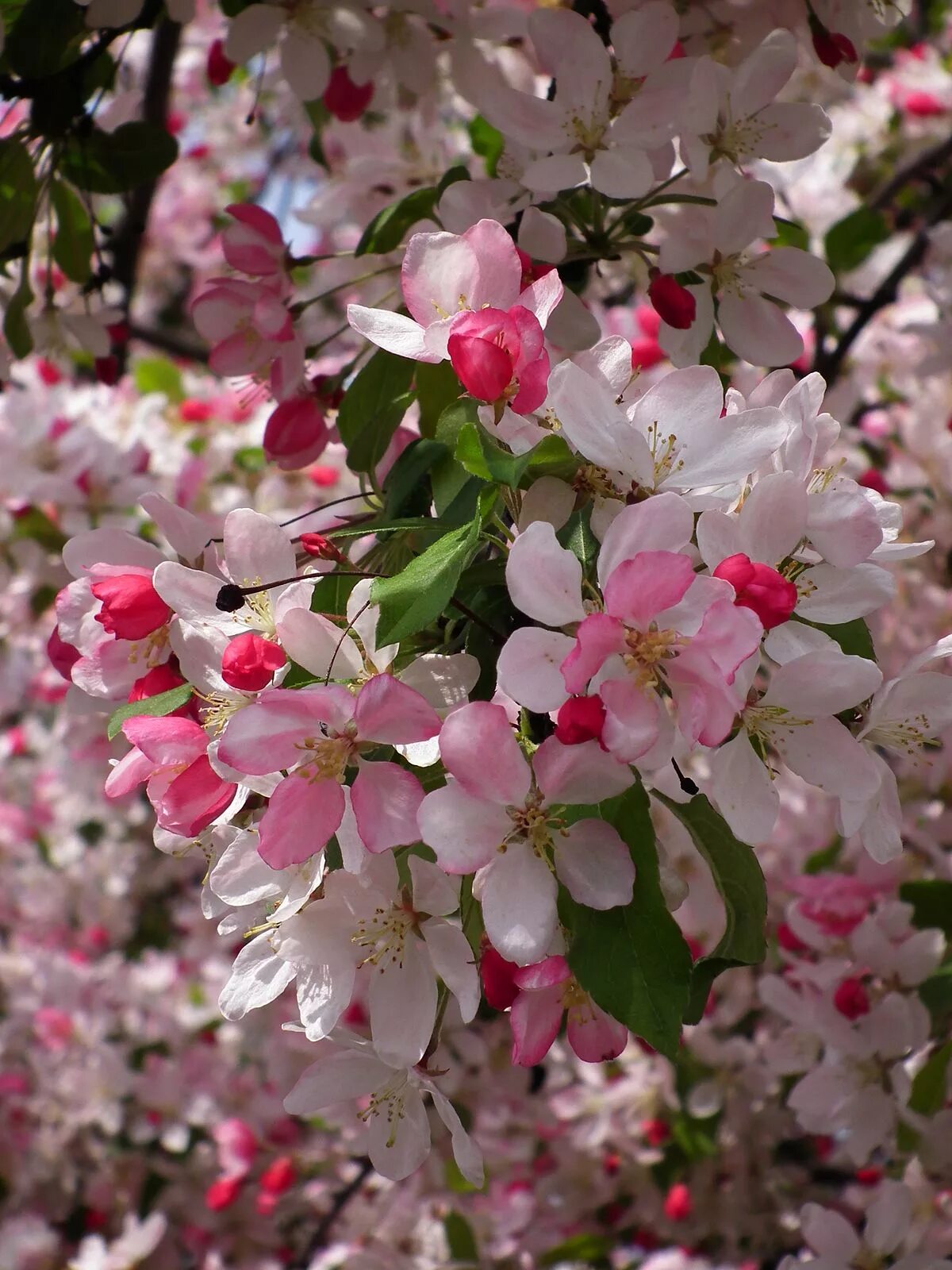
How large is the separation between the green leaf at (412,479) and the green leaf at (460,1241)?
63.4 inches

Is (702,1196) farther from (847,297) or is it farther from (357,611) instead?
(357,611)

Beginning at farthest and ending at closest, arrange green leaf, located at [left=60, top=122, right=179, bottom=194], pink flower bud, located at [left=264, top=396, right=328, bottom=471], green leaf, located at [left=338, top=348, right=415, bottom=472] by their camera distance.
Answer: green leaf, located at [left=60, top=122, right=179, bottom=194]
pink flower bud, located at [left=264, top=396, right=328, bottom=471]
green leaf, located at [left=338, top=348, right=415, bottom=472]

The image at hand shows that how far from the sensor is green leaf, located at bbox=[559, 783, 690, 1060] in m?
0.82

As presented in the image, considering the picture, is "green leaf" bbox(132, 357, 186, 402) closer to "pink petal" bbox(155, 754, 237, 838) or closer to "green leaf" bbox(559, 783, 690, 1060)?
"pink petal" bbox(155, 754, 237, 838)

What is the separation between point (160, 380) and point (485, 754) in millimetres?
2303

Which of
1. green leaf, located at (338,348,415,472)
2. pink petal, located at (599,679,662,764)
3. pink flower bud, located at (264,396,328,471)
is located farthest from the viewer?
pink flower bud, located at (264,396,328,471)

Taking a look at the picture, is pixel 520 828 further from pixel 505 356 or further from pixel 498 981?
pixel 505 356

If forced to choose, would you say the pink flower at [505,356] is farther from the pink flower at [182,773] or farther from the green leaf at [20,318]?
the green leaf at [20,318]

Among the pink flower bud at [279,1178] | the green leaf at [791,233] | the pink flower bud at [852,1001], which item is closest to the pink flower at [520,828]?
the green leaf at [791,233]

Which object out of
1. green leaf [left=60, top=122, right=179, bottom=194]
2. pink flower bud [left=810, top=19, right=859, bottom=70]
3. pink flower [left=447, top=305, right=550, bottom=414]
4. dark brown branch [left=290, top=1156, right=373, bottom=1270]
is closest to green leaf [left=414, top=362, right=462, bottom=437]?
pink flower [left=447, top=305, right=550, bottom=414]

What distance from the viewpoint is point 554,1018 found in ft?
2.93

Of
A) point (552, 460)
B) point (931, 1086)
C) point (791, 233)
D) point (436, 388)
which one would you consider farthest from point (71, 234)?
point (931, 1086)

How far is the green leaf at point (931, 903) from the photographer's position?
1675mm

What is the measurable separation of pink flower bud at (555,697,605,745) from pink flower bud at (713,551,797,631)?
0.12m
